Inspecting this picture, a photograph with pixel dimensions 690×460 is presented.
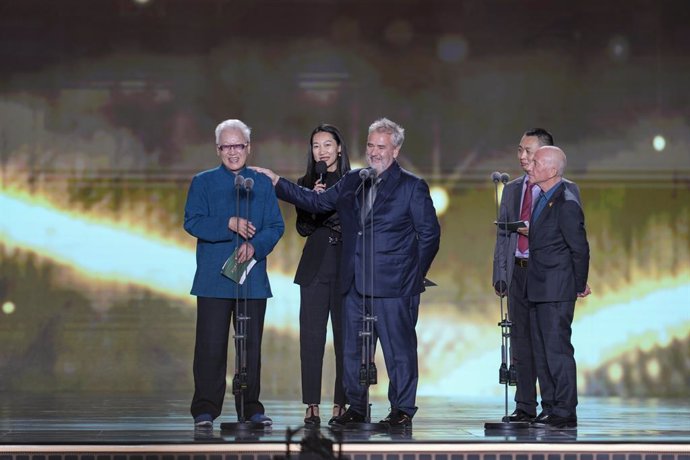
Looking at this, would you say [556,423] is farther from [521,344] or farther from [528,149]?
[528,149]

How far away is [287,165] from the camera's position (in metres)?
8.45

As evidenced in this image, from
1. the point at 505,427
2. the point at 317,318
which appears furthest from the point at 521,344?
the point at 317,318

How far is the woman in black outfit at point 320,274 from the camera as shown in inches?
227

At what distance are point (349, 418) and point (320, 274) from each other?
687mm

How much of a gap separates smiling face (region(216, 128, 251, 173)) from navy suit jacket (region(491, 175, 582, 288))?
1.27 meters

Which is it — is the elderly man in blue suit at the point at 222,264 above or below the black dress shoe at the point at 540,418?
above

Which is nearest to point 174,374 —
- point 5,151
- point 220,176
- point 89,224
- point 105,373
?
point 105,373

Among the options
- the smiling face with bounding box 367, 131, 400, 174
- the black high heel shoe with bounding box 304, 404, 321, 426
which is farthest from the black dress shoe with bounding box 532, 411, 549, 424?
the smiling face with bounding box 367, 131, 400, 174

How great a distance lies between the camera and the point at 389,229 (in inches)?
219

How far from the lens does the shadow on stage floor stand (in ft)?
15.1

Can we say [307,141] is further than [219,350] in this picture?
Yes

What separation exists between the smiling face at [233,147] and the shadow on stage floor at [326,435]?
116cm

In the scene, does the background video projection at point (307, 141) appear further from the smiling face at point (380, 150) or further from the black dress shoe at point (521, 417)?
the smiling face at point (380, 150)

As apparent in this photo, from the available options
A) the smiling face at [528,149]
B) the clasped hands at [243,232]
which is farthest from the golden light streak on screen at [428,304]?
the clasped hands at [243,232]
